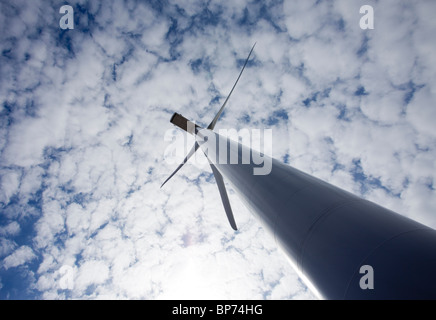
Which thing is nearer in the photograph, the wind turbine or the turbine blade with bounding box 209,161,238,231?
the wind turbine

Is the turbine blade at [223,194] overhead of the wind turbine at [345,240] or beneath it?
beneath

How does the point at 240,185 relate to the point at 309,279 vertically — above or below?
above

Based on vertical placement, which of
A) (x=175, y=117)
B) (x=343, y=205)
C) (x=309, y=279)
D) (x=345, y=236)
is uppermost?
(x=175, y=117)

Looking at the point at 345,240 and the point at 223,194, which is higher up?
the point at 345,240

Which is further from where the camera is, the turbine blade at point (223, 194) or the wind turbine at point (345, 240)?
the turbine blade at point (223, 194)

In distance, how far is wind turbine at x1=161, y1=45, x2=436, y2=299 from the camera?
8.25 feet

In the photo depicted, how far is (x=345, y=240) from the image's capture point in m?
3.21

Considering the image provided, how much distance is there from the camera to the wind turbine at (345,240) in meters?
2.52

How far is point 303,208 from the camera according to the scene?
4.14 m

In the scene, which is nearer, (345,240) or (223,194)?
(345,240)

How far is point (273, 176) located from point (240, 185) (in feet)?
4.74

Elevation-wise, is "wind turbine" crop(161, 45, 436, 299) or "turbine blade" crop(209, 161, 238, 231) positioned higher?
"wind turbine" crop(161, 45, 436, 299)
